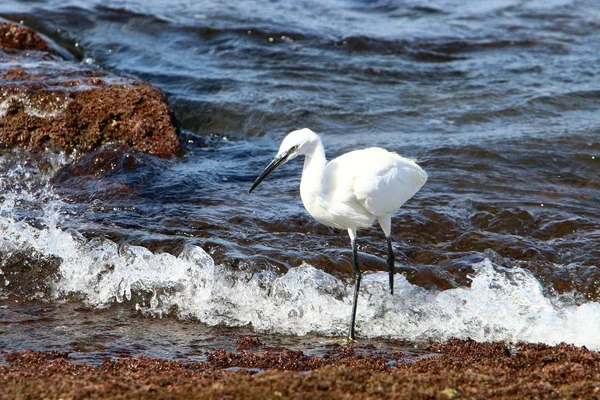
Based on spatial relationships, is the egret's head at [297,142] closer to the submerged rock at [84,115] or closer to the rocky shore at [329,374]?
the rocky shore at [329,374]

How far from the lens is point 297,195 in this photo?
730cm

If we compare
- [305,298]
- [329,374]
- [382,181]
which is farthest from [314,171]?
[329,374]

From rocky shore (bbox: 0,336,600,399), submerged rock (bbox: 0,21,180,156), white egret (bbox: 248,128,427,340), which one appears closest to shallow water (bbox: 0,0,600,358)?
submerged rock (bbox: 0,21,180,156)

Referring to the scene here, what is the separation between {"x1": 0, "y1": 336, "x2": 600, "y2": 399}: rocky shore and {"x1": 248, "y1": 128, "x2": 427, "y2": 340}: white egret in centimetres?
75

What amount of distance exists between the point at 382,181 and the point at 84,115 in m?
3.87

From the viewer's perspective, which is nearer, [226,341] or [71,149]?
[226,341]

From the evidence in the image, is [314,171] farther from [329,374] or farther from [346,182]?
[329,374]

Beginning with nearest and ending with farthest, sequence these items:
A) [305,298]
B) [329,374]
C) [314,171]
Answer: [329,374] → [314,171] → [305,298]

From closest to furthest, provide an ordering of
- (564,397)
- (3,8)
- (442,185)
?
(564,397) → (442,185) → (3,8)

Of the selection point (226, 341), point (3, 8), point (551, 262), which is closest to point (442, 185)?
point (551, 262)

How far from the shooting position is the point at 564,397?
3.38m

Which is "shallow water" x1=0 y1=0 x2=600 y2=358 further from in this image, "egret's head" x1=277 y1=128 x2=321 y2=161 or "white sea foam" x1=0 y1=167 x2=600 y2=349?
"egret's head" x1=277 y1=128 x2=321 y2=161

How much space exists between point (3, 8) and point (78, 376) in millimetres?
10532

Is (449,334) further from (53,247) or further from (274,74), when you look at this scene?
(274,74)
